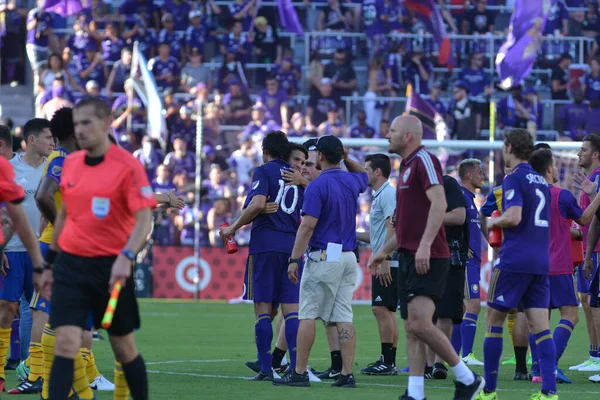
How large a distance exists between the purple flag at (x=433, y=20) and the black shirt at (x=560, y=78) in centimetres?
290

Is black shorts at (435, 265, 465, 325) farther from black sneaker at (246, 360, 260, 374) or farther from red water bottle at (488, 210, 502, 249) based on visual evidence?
black sneaker at (246, 360, 260, 374)

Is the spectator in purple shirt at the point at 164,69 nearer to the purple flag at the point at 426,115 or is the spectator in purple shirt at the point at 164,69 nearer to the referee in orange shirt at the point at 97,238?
the purple flag at the point at 426,115

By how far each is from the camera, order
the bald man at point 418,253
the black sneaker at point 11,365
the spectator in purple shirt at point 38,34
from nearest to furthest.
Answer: the bald man at point 418,253 → the black sneaker at point 11,365 → the spectator in purple shirt at point 38,34

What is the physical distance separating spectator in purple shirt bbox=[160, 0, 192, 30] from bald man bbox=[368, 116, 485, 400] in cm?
2062

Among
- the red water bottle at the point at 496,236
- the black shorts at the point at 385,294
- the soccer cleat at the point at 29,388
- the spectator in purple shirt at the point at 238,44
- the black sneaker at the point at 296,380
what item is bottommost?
the black sneaker at the point at 296,380

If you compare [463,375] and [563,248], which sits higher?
[563,248]

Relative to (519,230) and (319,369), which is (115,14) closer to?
(319,369)

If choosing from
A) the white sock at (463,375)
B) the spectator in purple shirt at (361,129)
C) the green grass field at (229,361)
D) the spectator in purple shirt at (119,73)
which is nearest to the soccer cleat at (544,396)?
the green grass field at (229,361)

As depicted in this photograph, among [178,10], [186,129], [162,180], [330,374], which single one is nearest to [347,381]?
[330,374]

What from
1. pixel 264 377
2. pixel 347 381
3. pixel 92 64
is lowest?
pixel 264 377

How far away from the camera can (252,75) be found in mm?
29156

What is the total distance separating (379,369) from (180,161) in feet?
45.5

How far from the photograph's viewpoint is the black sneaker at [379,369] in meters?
12.2

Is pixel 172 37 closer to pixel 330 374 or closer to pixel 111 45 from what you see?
pixel 111 45
